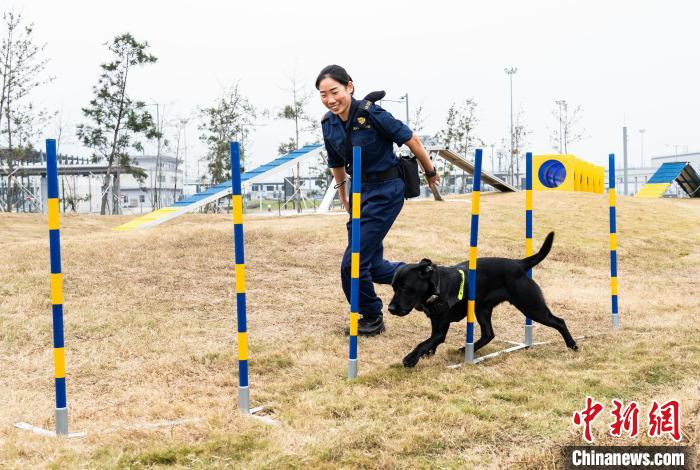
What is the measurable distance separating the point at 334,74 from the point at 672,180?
2737cm

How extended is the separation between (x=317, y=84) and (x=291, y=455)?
8.26 ft

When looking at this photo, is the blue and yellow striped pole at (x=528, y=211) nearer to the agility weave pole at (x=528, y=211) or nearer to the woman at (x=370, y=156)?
the agility weave pole at (x=528, y=211)

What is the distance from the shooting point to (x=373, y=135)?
4.20 meters

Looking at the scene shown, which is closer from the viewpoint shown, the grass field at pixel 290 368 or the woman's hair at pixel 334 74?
the grass field at pixel 290 368

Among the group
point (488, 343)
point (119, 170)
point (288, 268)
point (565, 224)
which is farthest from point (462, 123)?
point (488, 343)

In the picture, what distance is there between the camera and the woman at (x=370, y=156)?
4.14 meters

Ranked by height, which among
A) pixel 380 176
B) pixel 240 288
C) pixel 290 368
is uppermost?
pixel 380 176

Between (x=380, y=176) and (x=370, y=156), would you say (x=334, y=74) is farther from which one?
(x=380, y=176)

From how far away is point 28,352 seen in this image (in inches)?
176

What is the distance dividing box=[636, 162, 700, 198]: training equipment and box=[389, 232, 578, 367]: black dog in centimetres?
2437

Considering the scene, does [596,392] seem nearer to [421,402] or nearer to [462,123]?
[421,402]

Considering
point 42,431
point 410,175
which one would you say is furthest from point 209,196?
point 42,431

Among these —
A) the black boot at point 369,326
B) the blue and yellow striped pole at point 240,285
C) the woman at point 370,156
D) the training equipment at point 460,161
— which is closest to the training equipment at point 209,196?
the training equipment at point 460,161

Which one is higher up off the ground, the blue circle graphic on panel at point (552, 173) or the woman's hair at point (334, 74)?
the blue circle graphic on panel at point (552, 173)
